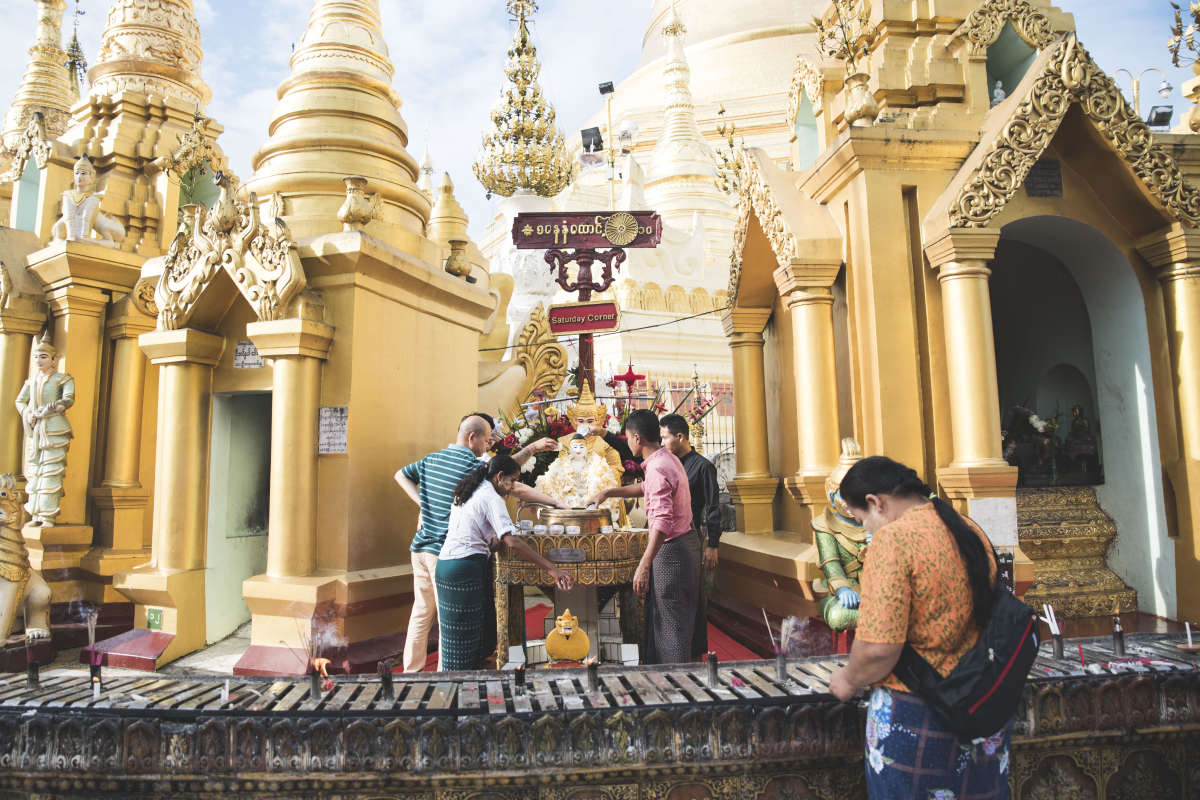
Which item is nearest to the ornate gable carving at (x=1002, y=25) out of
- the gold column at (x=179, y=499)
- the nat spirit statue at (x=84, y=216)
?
the gold column at (x=179, y=499)

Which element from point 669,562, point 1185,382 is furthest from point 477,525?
point 1185,382

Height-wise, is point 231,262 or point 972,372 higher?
point 231,262

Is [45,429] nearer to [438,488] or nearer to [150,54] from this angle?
[438,488]

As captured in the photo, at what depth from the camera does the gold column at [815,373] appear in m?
5.70

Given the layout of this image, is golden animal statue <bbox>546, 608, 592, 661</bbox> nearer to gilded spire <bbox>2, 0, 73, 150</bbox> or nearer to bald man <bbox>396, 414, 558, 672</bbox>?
bald man <bbox>396, 414, 558, 672</bbox>

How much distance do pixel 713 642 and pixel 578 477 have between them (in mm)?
2054

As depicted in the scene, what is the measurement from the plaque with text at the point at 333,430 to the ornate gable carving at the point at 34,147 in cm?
547

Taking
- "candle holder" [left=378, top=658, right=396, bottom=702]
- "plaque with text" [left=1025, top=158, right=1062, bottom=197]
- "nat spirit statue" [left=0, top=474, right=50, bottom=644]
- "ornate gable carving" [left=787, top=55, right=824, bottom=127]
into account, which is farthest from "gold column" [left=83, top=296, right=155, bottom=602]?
"plaque with text" [left=1025, top=158, right=1062, bottom=197]

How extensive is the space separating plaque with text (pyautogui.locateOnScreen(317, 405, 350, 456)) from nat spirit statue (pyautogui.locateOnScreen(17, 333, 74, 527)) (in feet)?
9.92

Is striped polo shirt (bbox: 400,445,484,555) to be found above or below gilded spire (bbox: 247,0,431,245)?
below

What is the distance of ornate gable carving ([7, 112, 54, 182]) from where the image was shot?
26.4 ft

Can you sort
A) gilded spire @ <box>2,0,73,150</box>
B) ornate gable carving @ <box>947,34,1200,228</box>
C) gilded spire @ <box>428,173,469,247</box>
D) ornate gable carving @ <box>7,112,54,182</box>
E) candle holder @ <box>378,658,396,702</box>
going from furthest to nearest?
gilded spire @ <box>2,0,73,150</box> → gilded spire @ <box>428,173,469,247</box> → ornate gable carving @ <box>7,112,54,182</box> → ornate gable carving @ <box>947,34,1200,228</box> → candle holder @ <box>378,658,396,702</box>

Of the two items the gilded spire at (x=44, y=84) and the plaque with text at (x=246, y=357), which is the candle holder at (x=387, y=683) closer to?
the plaque with text at (x=246, y=357)

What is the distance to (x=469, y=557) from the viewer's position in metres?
4.39
